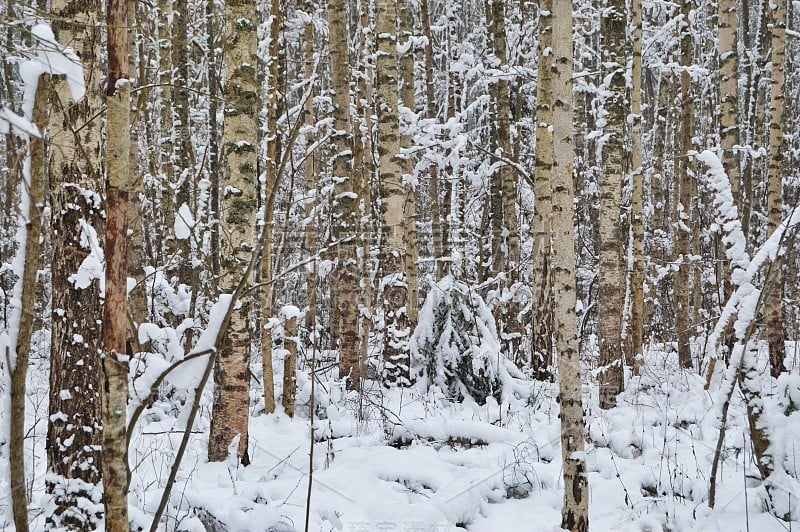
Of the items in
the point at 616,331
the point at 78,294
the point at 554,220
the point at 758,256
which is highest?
the point at 554,220

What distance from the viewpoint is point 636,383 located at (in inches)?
317

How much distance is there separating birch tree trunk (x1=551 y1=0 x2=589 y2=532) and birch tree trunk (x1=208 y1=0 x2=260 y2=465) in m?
2.75

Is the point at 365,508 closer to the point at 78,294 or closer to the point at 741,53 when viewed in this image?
the point at 78,294

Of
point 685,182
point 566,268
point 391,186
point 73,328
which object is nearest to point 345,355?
point 391,186

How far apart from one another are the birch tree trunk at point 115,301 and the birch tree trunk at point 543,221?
7.25 m

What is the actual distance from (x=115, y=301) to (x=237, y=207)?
370 centimetres

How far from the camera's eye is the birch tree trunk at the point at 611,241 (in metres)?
6.99

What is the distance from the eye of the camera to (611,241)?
703 centimetres

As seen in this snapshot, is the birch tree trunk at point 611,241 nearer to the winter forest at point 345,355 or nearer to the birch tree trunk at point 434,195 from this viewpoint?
the winter forest at point 345,355

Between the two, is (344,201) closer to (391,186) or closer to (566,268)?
(391,186)

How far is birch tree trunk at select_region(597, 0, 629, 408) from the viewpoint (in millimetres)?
6985

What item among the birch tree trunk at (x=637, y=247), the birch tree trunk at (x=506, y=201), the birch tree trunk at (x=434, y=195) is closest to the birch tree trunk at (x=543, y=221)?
the birch tree trunk at (x=506, y=201)

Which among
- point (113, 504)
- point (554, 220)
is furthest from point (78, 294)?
point (554, 220)

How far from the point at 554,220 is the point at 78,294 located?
10.7 ft
